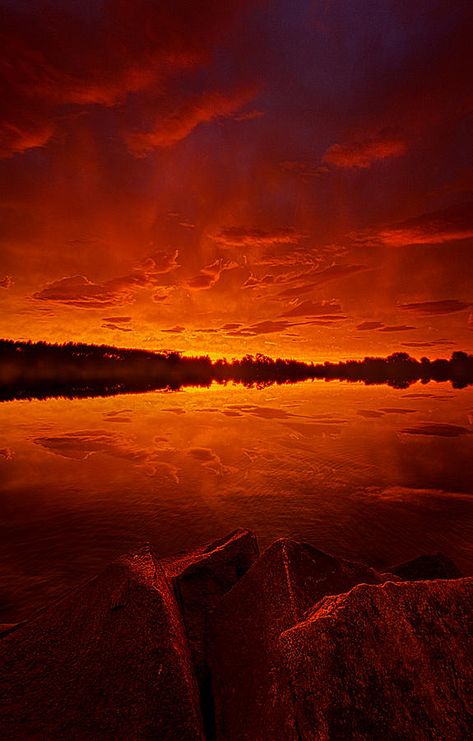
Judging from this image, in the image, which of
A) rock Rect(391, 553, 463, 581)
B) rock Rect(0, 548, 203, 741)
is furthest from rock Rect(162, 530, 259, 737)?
rock Rect(391, 553, 463, 581)

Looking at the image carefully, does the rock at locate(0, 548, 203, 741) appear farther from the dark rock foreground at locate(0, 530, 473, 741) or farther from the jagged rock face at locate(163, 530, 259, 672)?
the jagged rock face at locate(163, 530, 259, 672)

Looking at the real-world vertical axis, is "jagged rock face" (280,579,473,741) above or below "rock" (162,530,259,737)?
above

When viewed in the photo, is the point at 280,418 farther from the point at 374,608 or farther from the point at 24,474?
the point at 374,608

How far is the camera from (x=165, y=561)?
4379 millimetres

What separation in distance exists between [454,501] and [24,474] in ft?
35.0

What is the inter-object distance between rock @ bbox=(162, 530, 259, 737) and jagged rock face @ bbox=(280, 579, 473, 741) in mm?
861

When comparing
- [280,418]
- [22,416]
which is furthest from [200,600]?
[22,416]

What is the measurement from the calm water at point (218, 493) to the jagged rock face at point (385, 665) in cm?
377

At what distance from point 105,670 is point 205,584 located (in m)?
1.50

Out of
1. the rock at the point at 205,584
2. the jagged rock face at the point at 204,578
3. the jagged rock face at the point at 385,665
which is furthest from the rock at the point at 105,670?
the jagged rock face at the point at 385,665

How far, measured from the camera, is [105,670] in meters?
2.08

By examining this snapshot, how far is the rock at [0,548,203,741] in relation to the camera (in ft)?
6.08

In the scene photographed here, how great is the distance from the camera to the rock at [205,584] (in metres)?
2.51

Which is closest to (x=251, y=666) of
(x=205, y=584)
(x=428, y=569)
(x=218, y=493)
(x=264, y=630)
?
(x=264, y=630)
